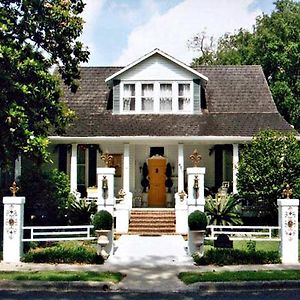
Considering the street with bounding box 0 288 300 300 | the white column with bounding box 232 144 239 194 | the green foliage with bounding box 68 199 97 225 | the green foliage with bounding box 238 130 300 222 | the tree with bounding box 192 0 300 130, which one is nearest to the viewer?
the street with bounding box 0 288 300 300

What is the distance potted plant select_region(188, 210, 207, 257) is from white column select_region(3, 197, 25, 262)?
4.82m

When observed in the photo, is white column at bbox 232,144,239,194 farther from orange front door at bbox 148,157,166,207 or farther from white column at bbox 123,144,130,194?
white column at bbox 123,144,130,194

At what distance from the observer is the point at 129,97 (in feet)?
86.9

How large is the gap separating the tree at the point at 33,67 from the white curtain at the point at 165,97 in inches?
276

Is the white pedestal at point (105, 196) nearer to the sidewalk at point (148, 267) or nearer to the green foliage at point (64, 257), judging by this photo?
the sidewalk at point (148, 267)

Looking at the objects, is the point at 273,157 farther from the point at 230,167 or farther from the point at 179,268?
the point at 179,268

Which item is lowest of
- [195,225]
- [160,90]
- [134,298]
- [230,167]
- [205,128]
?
[134,298]

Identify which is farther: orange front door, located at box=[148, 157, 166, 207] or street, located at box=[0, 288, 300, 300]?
orange front door, located at box=[148, 157, 166, 207]

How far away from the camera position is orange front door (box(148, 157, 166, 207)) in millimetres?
26094

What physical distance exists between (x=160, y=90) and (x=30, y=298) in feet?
55.3

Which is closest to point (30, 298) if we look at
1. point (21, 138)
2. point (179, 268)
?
point (179, 268)

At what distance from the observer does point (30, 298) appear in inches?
426

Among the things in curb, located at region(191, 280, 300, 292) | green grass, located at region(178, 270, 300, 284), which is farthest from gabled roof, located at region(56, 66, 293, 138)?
curb, located at region(191, 280, 300, 292)

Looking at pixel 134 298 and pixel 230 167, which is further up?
pixel 230 167
